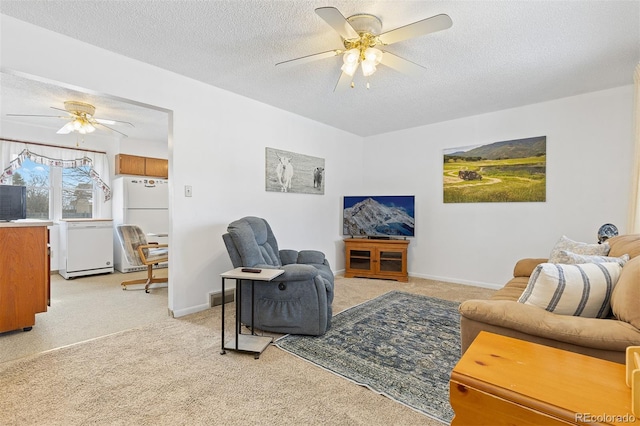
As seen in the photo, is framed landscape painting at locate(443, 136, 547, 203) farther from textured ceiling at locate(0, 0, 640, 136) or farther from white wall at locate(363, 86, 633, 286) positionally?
textured ceiling at locate(0, 0, 640, 136)

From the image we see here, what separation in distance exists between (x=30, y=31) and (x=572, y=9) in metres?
3.87

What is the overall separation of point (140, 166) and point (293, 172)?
3320 mm

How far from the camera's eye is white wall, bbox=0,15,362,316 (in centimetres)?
233

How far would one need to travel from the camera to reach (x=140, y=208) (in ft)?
18.0

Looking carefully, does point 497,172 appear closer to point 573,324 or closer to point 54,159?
point 573,324

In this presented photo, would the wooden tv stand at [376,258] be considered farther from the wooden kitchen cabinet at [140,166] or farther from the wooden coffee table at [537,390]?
the wooden kitchen cabinet at [140,166]

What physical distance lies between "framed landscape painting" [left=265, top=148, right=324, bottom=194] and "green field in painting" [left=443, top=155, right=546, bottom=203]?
1.98 m

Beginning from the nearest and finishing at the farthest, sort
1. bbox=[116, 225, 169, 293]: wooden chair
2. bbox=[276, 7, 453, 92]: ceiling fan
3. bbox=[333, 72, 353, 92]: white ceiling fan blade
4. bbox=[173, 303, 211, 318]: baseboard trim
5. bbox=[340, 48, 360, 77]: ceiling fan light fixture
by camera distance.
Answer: bbox=[276, 7, 453, 92]: ceiling fan
bbox=[340, 48, 360, 77]: ceiling fan light fixture
bbox=[333, 72, 353, 92]: white ceiling fan blade
bbox=[173, 303, 211, 318]: baseboard trim
bbox=[116, 225, 169, 293]: wooden chair

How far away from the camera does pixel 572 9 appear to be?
78.8 inches

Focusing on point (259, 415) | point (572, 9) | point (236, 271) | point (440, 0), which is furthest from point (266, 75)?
point (259, 415)

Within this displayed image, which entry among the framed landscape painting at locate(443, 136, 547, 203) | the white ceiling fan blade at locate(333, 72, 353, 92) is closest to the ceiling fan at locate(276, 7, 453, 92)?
the white ceiling fan blade at locate(333, 72, 353, 92)

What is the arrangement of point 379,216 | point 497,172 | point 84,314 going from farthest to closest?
1. point 379,216
2. point 497,172
3. point 84,314

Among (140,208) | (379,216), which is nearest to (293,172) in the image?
(379,216)

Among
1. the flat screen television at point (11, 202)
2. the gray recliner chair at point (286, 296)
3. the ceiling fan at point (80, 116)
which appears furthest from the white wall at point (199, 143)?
the ceiling fan at point (80, 116)
